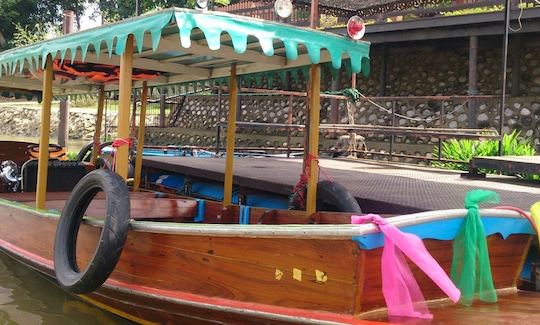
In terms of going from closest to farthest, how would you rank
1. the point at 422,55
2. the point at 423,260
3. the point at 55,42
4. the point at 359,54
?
1. the point at 423,260
2. the point at 359,54
3. the point at 55,42
4. the point at 422,55

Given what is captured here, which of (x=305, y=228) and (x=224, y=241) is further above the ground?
(x=305, y=228)

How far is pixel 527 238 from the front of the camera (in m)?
3.64

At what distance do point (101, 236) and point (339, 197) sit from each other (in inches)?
84.4

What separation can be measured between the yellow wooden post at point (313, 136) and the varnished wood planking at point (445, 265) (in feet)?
5.36

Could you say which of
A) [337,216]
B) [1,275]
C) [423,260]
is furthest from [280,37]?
[1,275]

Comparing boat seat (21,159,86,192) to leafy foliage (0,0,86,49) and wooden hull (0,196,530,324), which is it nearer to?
wooden hull (0,196,530,324)

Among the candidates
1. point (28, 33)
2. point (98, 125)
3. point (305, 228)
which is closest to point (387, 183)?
point (305, 228)

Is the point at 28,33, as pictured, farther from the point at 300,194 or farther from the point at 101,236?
the point at 101,236

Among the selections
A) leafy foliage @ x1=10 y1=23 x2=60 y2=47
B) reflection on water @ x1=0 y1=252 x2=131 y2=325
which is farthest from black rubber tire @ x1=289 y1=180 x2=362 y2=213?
leafy foliage @ x1=10 y1=23 x2=60 y2=47

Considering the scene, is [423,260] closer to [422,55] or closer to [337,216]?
[337,216]

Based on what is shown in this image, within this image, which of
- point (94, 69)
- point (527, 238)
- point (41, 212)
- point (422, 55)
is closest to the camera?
point (527, 238)

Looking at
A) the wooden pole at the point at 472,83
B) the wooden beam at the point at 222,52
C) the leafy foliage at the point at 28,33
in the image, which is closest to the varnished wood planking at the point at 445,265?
the wooden beam at the point at 222,52

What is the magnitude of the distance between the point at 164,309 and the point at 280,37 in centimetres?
202

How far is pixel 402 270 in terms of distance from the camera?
115 inches
